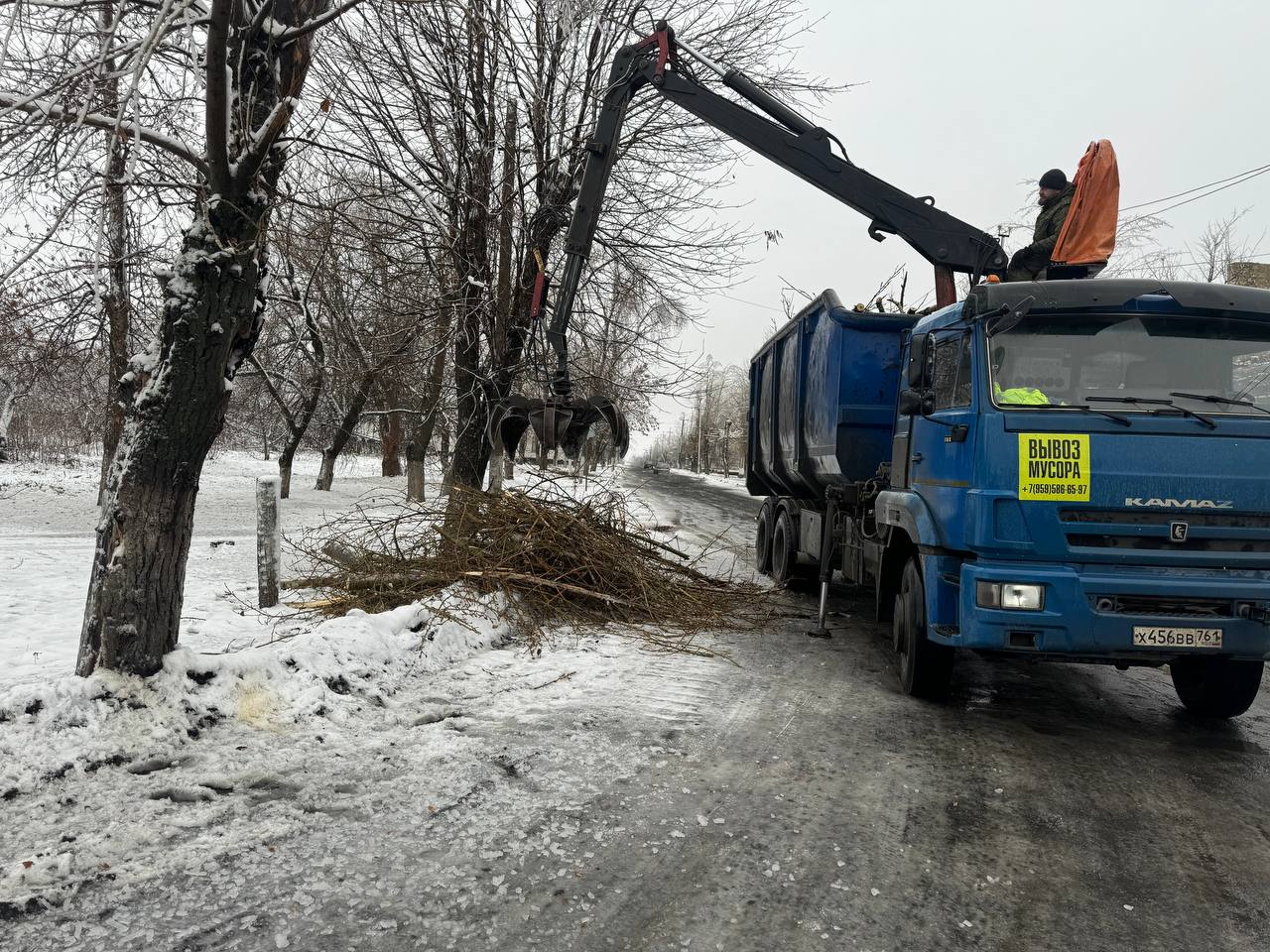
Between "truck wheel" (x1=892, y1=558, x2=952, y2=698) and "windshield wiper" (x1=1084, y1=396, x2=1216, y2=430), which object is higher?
"windshield wiper" (x1=1084, y1=396, x2=1216, y2=430)

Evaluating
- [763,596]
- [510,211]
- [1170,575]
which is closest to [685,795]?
[1170,575]

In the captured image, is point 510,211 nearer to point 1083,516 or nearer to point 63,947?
point 1083,516

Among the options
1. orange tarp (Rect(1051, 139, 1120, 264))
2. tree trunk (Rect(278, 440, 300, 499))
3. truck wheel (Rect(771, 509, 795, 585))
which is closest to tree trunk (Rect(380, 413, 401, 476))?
tree trunk (Rect(278, 440, 300, 499))

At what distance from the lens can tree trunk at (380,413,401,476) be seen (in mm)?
25647

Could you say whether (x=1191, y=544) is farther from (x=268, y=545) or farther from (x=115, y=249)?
(x=115, y=249)

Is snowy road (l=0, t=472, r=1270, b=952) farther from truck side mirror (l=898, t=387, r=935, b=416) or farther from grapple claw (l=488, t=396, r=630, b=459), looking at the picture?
grapple claw (l=488, t=396, r=630, b=459)

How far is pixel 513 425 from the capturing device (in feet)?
24.4

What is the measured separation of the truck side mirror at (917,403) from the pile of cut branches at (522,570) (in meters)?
2.50

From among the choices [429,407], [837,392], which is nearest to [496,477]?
[429,407]

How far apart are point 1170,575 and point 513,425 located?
5121mm

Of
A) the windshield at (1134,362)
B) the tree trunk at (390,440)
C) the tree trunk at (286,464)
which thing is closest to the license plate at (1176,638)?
the windshield at (1134,362)

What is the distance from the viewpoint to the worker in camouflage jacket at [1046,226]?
653cm

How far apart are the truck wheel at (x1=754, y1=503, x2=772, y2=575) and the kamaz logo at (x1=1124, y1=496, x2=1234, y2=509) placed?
6685mm

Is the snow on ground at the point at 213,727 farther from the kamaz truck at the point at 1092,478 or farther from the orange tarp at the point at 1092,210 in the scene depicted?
the orange tarp at the point at 1092,210
